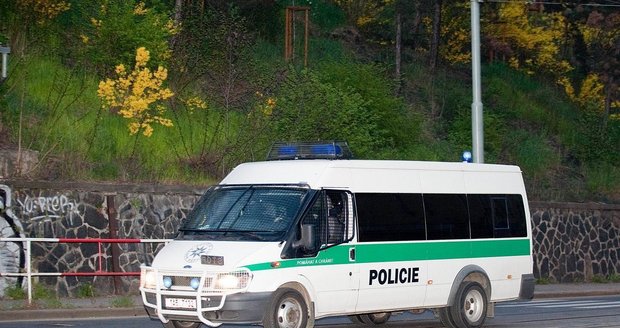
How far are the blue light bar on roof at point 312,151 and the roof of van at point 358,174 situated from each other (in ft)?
1.09

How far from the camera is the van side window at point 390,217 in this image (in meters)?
16.4

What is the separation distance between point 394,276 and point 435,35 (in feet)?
80.4

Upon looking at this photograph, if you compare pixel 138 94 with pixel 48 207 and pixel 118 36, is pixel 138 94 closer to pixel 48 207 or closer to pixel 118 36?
pixel 118 36

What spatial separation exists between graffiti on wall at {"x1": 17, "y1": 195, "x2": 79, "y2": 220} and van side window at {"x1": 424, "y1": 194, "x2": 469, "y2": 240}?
28.8ft

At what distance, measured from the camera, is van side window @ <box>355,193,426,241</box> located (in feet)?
53.7

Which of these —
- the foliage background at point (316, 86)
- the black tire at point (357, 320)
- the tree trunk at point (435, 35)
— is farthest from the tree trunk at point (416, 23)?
the black tire at point (357, 320)

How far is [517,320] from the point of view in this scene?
1994 cm

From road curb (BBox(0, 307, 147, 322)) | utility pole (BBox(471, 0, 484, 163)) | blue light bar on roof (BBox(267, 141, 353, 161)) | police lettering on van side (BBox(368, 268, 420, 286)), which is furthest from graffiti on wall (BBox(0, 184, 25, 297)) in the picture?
utility pole (BBox(471, 0, 484, 163))

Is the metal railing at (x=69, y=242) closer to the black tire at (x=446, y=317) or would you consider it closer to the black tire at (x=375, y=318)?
the black tire at (x=375, y=318)

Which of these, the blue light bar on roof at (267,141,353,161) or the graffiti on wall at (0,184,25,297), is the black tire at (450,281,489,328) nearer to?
the blue light bar on roof at (267,141,353,161)

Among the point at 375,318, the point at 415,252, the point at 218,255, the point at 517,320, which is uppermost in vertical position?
the point at 218,255

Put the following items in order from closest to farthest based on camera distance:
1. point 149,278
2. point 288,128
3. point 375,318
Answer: point 149,278 < point 375,318 < point 288,128

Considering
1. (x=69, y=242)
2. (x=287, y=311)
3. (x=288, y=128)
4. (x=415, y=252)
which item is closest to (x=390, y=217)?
(x=415, y=252)

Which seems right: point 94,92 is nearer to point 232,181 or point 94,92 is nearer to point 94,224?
point 94,224
